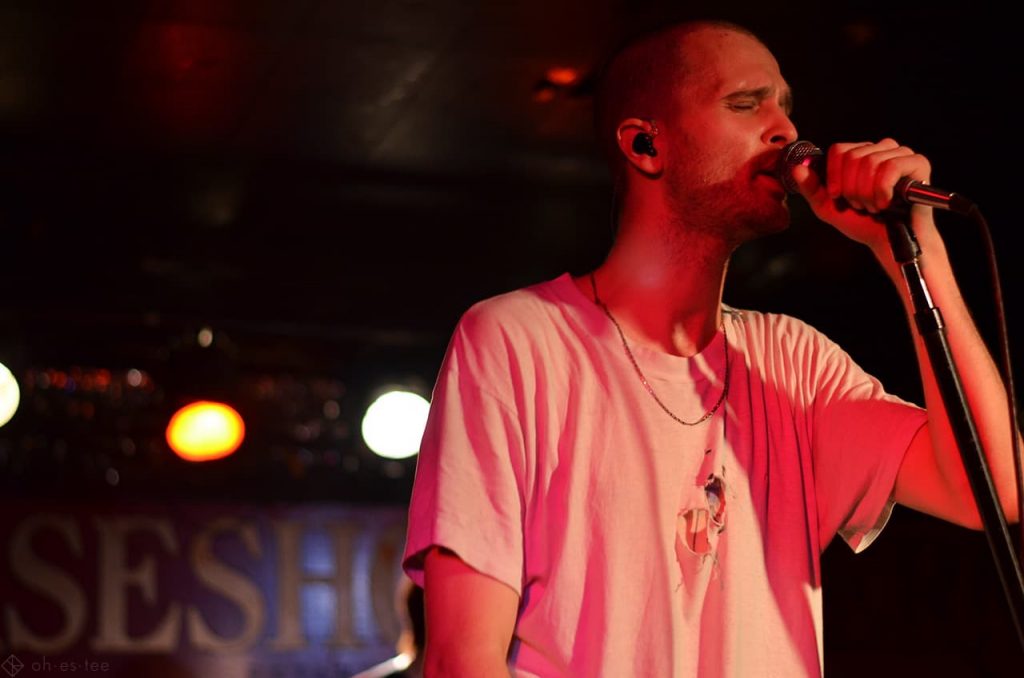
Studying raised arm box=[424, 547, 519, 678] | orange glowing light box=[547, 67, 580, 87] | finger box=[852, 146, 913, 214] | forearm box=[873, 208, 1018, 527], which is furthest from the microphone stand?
orange glowing light box=[547, 67, 580, 87]

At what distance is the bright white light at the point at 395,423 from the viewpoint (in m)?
7.55

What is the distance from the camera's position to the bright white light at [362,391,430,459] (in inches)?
297

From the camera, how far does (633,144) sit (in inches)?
99.0

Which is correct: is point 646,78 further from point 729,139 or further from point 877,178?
point 877,178

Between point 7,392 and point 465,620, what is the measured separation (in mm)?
5547

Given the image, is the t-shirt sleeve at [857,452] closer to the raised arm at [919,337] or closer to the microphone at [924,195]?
the raised arm at [919,337]

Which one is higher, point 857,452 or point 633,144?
point 633,144

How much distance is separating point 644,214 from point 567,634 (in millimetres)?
778

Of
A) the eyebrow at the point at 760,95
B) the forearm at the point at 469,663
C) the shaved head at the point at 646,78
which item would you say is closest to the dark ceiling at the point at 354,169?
the shaved head at the point at 646,78

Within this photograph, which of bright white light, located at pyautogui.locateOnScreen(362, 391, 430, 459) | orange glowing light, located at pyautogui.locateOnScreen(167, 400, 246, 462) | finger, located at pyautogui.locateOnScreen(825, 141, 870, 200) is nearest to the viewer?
finger, located at pyautogui.locateOnScreen(825, 141, 870, 200)

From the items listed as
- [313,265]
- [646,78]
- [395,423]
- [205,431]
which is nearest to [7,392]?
[205,431]

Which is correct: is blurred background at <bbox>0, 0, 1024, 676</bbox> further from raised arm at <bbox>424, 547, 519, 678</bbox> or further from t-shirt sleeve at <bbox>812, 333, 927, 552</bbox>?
raised arm at <bbox>424, 547, 519, 678</bbox>

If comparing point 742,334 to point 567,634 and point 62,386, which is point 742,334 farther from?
point 62,386

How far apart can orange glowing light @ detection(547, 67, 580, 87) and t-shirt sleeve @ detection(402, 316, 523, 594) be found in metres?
3.26
